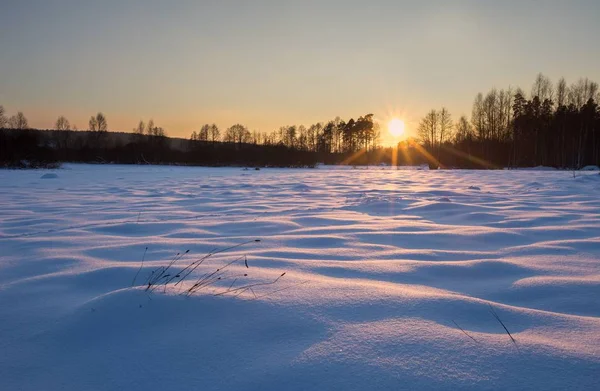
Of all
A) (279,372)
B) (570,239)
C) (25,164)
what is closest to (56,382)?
(279,372)

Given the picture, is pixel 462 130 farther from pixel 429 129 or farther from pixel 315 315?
pixel 315 315

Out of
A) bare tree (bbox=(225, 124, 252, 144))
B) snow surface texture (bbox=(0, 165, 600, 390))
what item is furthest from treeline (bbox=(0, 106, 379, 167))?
snow surface texture (bbox=(0, 165, 600, 390))

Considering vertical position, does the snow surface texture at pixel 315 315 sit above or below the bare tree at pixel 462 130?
below

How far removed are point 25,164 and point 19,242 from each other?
2251cm

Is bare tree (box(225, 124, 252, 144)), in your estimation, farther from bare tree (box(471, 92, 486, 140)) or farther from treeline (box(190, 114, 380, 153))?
Answer: bare tree (box(471, 92, 486, 140))

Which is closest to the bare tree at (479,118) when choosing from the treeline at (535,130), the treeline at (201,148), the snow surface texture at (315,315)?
the treeline at (535,130)

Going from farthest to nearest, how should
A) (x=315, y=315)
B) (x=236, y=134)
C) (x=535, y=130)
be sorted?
(x=236, y=134)
(x=535, y=130)
(x=315, y=315)

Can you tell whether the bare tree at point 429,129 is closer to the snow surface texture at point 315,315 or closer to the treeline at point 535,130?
the treeline at point 535,130

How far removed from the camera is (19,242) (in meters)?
3.07

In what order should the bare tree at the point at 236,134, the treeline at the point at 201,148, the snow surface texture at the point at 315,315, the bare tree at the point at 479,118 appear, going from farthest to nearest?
the bare tree at the point at 236,134, the bare tree at the point at 479,118, the treeline at the point at 201,148, the snow surface texture at the point at 315,315

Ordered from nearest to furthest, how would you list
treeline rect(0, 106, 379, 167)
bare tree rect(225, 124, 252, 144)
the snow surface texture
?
1. the snow surface texture
2. treeline rect(0, 106, 379, 167)
3. bare tree rect(225, 124, 252, 144)

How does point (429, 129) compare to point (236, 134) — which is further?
point (236, 134)

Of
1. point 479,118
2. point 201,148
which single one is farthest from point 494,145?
point 201,148

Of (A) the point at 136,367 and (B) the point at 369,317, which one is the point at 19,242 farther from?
(B) the point at 369,317
